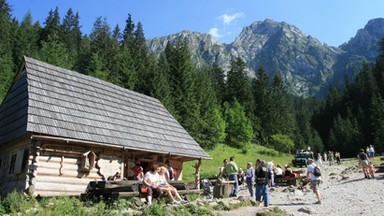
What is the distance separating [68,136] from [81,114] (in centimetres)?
249

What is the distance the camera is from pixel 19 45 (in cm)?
5084

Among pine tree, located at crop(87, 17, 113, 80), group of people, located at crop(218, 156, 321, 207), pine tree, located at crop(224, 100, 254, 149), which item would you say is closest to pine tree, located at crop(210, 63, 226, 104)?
pine tree, located at crop(224, 100, 254, 149)

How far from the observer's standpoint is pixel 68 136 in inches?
591

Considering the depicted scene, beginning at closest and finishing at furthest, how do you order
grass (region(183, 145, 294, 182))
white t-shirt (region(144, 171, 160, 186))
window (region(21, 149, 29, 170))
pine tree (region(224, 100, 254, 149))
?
white t-shirt (region(144, 171, 160, 186)), window (region(21, 149, 29, 170)), grass (region(183, 145, 294, 182)), pine tree (region(224, 100, 254, 149))

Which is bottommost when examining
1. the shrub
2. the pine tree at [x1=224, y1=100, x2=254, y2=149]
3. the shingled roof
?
the shrub

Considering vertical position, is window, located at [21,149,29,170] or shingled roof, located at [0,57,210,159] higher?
shingled roof, located at [0,57,210,159]

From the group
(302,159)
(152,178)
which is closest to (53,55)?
(302,159)

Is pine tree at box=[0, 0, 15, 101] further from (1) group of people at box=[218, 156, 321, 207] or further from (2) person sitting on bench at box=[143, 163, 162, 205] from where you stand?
(2) person sitting on bench at box=[143, 163, 162, 205]

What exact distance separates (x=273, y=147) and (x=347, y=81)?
44.6 meters

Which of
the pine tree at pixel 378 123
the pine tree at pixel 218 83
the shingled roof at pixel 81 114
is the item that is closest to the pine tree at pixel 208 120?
the pine tree at pixel 218 83

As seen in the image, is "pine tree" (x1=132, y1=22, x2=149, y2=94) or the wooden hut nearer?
the wooden hut

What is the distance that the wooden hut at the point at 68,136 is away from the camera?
48.5 feet

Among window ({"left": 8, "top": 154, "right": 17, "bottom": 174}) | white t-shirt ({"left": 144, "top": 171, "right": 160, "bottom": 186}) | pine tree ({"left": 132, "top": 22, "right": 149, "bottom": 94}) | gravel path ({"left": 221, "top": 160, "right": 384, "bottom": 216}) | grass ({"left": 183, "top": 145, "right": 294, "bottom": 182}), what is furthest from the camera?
pine tree ({"left": 132, "top": 22, "right": 149, "bottom": 94})

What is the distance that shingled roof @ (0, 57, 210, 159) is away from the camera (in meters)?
15.3
